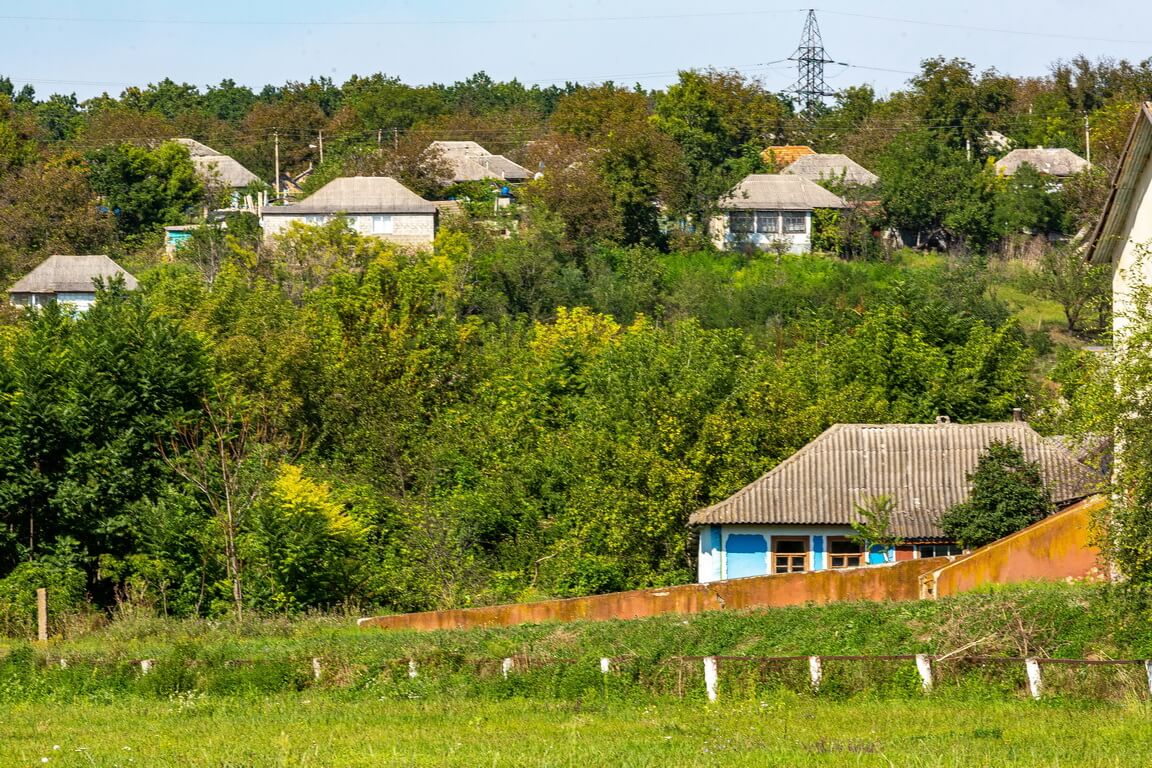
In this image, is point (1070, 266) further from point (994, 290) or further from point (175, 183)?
point (175, 183)

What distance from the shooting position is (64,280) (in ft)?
254

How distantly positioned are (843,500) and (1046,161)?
57001 millimetres

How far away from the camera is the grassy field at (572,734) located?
14.4m

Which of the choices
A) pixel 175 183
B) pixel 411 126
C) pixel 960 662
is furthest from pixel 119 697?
pixel 411 126

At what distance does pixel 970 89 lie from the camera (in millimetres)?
91000

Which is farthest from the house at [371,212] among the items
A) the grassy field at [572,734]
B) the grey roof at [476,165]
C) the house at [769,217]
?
the grassy field at [572,734]

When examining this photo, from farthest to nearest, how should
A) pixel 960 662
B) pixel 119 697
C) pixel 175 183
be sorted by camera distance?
pixel 175 183, pixel 119 697, pixel 960 662

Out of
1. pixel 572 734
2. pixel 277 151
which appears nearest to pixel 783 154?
pixel 277 151

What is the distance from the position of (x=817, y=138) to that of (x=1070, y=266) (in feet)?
127

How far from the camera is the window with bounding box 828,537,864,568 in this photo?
3419 cm

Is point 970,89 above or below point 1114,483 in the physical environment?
above

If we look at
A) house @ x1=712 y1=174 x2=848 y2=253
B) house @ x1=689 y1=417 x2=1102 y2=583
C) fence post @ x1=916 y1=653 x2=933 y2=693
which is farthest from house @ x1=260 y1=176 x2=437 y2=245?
fence post @ x1=916 y1=653 x2=933 y2=693

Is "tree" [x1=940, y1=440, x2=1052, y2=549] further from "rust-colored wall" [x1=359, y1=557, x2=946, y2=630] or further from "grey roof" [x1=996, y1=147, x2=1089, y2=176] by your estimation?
"grey roof" [x1=996, y1=147, x2=1089, y2=176]

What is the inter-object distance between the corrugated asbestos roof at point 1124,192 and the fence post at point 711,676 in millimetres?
10383
